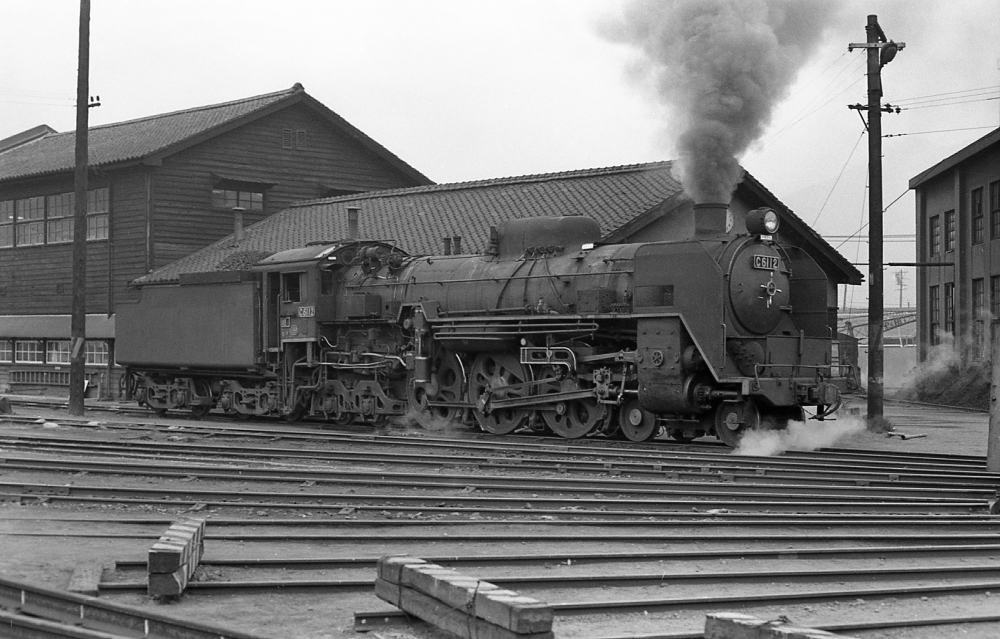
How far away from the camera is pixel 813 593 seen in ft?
21.6

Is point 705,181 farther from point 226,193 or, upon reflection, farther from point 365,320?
A: point 226,193

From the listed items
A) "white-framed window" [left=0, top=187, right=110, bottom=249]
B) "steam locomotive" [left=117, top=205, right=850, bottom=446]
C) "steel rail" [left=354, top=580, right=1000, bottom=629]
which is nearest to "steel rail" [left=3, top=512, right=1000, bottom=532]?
"steel rail" [left=354, top=580, right=1000, bottom=629]

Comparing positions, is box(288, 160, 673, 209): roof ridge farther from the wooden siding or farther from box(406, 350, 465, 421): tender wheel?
box(406, 350, 465, 421): tender wheel

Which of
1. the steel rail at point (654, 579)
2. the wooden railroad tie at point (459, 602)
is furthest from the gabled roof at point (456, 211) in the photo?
the wooden railroad tie at point (459, 602)

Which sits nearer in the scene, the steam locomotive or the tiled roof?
the steam locomotive

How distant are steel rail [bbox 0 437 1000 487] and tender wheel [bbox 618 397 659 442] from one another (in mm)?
→ 2088

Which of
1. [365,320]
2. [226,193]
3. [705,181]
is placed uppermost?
[226,193]

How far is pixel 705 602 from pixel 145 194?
82.8 feet

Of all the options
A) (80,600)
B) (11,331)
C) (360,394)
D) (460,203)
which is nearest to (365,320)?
(360,394)

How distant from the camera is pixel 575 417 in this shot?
16.3 metres

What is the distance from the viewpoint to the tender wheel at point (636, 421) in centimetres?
1541

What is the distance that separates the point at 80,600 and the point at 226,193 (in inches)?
1025

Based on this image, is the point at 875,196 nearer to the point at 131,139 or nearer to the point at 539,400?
the point at 539,400

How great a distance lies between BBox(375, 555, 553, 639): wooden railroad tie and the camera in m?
5.18
